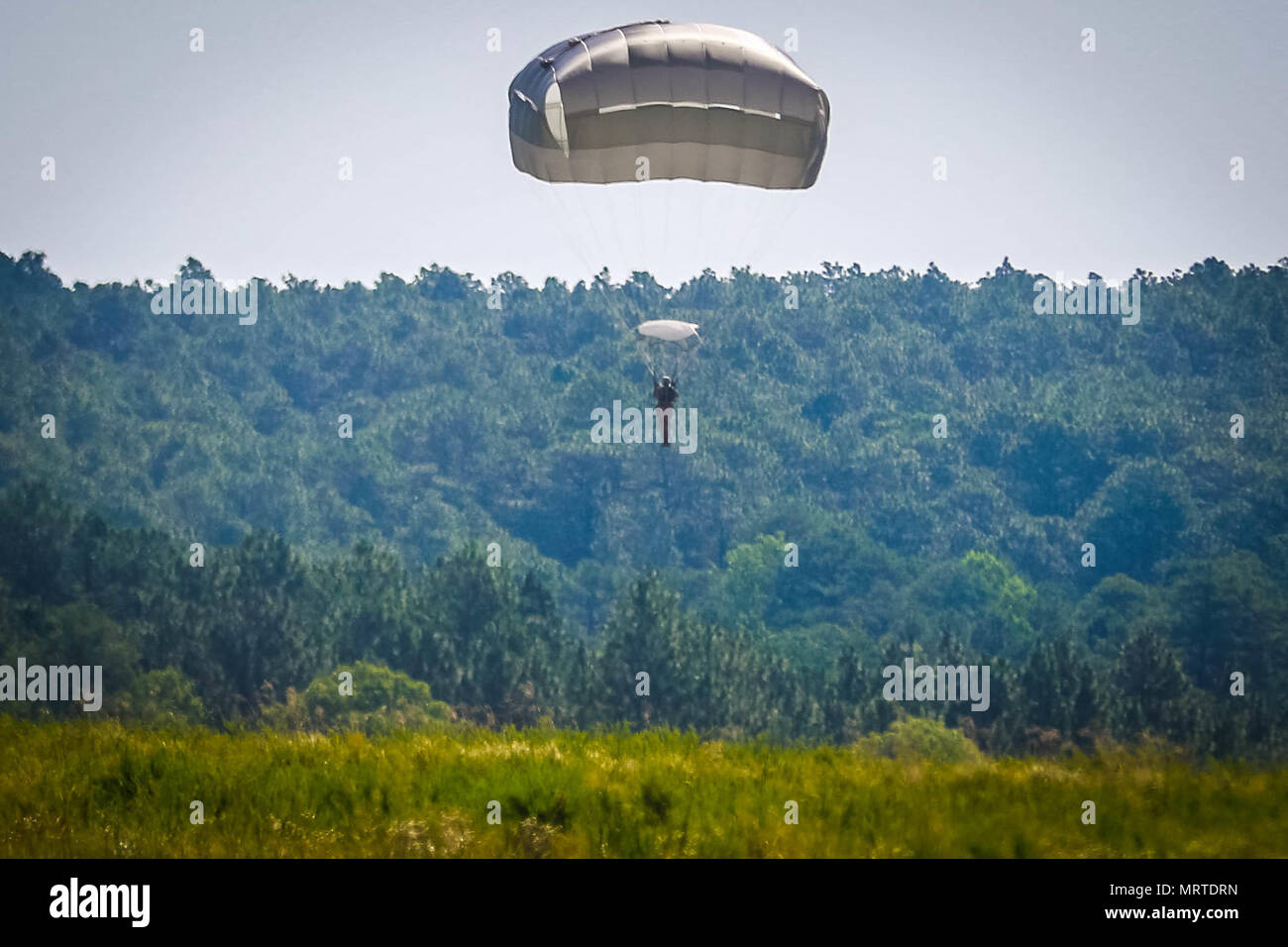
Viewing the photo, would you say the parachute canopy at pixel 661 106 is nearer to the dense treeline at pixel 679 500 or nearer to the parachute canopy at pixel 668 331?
the parachute canopy at pixel 668 331

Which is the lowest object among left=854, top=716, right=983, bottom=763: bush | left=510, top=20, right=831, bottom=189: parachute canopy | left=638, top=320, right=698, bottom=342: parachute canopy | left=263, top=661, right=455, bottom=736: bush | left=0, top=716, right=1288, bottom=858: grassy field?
left=854, top=716, right=983, bottom=763: bush

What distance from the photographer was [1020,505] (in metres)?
148

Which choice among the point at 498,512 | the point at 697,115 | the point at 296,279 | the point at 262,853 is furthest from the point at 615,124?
Answer: the point at 296,279

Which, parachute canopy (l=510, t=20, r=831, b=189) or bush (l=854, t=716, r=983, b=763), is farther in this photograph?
bush (l=854, t=716, r=983, b=763)

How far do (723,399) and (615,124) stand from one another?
13727cm

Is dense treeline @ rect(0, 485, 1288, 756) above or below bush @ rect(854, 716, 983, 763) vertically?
above

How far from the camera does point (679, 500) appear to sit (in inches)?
5591

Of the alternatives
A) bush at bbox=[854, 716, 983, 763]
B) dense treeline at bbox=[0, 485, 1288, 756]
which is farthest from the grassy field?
dense treeline at bbox=[0, 485, 1288, 756]

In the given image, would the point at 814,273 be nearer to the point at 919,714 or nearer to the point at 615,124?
the point at 919,714

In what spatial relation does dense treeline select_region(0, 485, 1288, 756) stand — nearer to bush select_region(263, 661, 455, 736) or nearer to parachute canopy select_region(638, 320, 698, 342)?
bush select_region(263, 661, 455, 736)

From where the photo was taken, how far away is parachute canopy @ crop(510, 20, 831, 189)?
24.9m

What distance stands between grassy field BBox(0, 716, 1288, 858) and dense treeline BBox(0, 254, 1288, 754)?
67338 mm

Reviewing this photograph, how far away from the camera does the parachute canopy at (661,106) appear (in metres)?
24.9


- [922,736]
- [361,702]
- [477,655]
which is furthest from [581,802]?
[477,655]
